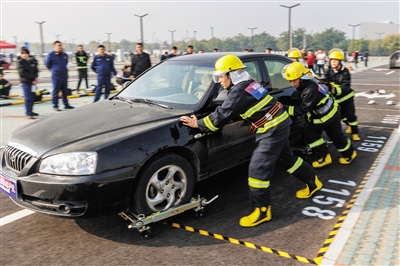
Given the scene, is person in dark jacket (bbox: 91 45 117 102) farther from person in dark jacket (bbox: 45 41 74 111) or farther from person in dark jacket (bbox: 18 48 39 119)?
person in dark jacket (bbox: 18 48 39 119)

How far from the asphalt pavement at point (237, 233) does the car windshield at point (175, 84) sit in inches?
46.2

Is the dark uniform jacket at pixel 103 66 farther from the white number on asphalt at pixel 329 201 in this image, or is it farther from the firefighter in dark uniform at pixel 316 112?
the white number on asphalt at pixel 329 201

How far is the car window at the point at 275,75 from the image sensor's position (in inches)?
194

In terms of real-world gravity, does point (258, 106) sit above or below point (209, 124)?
above

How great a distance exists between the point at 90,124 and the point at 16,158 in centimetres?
73

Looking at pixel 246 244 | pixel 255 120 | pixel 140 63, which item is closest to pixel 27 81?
pixel 140 63

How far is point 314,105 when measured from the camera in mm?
4863

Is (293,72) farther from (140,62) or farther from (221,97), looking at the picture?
(140,62)

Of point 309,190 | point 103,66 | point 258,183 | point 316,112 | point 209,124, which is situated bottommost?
point 309,190

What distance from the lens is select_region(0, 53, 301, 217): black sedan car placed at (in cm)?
304

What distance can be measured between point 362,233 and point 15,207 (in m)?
3.69

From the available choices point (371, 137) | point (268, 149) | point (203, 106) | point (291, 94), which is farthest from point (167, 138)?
point (371, 137)

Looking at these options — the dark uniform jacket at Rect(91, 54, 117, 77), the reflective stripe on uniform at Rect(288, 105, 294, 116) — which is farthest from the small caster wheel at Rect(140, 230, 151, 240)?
the dark uniform jacket at Rect(91, 54, 117, 77)

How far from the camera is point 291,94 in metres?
5.14
